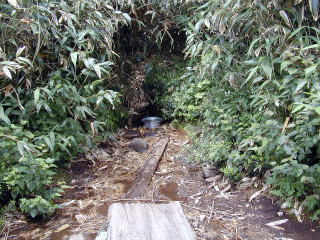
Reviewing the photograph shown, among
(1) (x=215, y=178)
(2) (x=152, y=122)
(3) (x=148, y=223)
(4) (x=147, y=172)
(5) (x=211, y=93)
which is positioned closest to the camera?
(3) (x=148, y=223)

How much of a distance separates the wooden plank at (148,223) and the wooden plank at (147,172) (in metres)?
1.01

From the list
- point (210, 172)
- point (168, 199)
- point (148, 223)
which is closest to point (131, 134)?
point (210, 172)

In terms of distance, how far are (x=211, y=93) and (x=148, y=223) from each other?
2312 mm

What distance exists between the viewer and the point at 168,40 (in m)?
5.80

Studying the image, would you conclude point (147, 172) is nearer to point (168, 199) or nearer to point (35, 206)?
point (168, 199)

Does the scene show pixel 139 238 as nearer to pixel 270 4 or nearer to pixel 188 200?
pixel 188 200

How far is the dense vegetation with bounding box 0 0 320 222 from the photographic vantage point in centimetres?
240

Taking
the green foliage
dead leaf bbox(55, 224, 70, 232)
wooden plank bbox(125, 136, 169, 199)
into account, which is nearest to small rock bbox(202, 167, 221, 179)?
wooden plank bbox(125, 136, 169, 199)

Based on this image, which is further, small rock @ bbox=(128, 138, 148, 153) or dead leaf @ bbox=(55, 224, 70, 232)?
small rock @ bbox=(128, 138, 148, 153)

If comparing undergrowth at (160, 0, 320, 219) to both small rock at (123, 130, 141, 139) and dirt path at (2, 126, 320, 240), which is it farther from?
small rock at (123, 130, 141, 139)

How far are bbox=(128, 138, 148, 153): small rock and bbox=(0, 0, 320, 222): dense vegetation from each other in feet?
1.24

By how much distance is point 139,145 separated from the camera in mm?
4246

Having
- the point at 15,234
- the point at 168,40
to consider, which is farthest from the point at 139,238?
the point at 168,40

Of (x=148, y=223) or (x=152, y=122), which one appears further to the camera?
(x=152, y=122)
